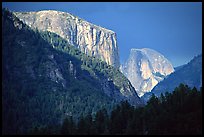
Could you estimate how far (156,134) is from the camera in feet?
366

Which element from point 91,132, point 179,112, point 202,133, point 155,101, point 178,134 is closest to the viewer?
point 202,133

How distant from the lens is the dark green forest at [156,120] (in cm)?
11156

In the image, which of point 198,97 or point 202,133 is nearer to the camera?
point 202,133

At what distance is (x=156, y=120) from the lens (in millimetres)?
117625

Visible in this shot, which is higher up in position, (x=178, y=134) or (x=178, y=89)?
(x=178, y=89)

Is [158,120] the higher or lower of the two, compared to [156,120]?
lower

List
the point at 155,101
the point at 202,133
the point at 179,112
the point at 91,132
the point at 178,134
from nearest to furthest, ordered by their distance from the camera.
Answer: the point at 202,133 < the point at 178,134 < the point at 179,112 < the point at 91,132 < the point at 155,101

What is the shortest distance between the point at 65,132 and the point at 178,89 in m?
39.4

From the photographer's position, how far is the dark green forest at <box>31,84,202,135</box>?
Answer: 366 ft

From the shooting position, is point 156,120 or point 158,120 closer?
point 158,120

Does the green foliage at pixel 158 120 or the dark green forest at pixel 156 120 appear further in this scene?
the dark green forest at pixel 156 120

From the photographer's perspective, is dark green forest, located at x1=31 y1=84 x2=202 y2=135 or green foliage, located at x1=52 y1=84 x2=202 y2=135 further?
dark green forest, located at x1=31 y1=84 x2=202 y2=135

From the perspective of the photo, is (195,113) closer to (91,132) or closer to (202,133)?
(202,133)

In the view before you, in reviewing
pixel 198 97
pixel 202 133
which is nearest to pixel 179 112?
pixel 198 97
